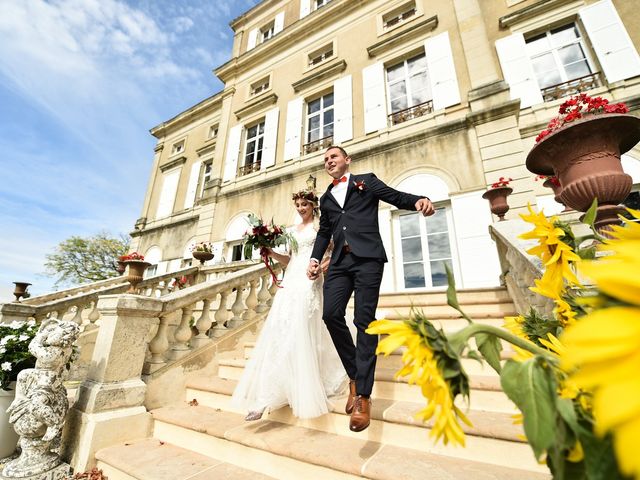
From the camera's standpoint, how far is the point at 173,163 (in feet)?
46.3

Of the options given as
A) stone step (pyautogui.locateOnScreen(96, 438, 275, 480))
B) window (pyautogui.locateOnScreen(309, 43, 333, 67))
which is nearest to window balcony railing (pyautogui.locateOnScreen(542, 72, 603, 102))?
window (pyautogui.locateOnScreen(309, 43, 333, 67))

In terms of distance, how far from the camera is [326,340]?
2.65 m

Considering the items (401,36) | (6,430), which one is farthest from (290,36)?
(6,430)

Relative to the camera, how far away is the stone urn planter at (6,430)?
94.3 inches

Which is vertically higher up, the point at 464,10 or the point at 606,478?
the point at 464,10

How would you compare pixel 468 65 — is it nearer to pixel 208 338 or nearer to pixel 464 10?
pixel 464 10

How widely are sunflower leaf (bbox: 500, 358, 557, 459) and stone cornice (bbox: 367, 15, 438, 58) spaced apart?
1014 cm

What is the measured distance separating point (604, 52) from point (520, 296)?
6.99 meters

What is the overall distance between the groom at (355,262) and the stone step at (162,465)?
34.4 inches

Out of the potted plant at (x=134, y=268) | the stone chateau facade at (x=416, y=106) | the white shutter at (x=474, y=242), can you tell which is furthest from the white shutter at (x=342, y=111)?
the potted plant at (x=134, y=268)

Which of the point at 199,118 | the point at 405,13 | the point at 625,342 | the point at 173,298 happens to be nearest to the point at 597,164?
the point at 625,342

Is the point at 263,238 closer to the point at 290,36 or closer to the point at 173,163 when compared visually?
the point at 290,36

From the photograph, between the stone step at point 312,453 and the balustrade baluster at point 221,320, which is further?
the balustrade baluster at point 221,320

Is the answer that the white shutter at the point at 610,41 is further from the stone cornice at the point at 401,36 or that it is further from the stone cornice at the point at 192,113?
the stone cornice at the point at 192,113
